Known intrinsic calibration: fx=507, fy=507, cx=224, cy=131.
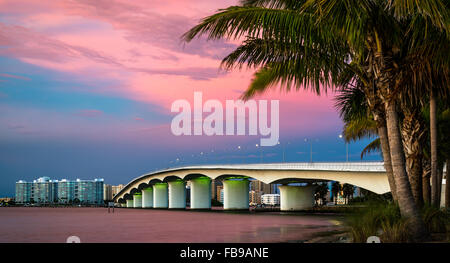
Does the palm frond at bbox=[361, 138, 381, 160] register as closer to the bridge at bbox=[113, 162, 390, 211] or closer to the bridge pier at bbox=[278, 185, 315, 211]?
the bridge at bbox=[113, 162, 390, 211]

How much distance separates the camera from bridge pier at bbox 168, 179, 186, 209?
120875mm

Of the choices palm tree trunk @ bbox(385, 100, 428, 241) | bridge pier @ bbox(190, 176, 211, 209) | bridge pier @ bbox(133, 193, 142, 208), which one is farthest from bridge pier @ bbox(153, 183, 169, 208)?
palm tree trunk @ bbox(385, 100, 428, 241)

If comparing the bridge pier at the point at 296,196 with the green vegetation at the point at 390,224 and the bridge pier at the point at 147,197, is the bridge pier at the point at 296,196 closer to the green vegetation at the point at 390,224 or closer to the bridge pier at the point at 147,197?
the green vegetation at the point at 390,224

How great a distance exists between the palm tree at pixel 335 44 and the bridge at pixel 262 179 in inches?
1641

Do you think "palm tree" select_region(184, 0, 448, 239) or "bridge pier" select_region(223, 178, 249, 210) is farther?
"bridge pier" select_region(223, 178, 249, 210)

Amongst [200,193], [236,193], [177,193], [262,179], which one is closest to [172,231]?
[262,179]

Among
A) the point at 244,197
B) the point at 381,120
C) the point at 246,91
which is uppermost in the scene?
the point at 246,91

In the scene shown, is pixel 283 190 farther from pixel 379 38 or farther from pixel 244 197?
pixel 379 38

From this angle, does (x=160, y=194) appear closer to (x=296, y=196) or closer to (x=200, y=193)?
(x=200, y=193)

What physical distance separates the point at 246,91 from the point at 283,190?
231 feet

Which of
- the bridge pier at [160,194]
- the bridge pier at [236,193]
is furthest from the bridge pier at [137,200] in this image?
the bridge pier at [236,193]

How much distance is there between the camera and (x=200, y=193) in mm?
110188
